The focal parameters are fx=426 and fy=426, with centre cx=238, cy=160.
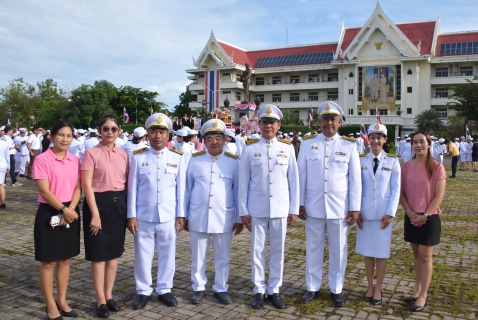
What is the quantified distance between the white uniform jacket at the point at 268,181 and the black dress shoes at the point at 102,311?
5.47 feet

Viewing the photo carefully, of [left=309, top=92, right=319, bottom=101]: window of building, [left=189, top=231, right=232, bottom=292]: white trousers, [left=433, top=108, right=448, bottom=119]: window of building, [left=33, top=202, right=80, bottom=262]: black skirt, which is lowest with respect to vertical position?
[left=189, top=231, right=232, bottom=292]: white trousers

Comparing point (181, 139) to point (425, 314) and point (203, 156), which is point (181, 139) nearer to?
point (203, 156)

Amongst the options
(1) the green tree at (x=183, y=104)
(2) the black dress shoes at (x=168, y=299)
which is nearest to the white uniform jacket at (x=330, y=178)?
(2) the black dress shoes at (x=168, y=299)

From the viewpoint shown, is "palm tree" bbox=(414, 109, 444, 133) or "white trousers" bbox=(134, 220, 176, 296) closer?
"white trousers" bbox=(134, 220, 176, 296)

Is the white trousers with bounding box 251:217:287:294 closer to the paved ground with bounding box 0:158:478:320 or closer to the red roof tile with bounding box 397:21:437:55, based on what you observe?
the paved ground with bounding box 0:158:478:320

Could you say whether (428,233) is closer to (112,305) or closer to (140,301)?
(140,301)

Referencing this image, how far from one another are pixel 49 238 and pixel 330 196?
114 inches

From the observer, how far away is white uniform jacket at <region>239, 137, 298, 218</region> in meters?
4.62

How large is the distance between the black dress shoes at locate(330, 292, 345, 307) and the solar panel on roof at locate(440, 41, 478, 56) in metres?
52.0

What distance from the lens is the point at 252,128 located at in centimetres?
3055

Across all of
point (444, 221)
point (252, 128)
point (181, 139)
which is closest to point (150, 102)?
point (252, 128)

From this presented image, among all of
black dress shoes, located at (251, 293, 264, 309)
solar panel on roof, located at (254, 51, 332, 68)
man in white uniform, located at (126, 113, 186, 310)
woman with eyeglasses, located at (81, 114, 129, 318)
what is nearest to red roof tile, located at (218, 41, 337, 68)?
solar panel on roof, located at (254, 51, 332, 68)

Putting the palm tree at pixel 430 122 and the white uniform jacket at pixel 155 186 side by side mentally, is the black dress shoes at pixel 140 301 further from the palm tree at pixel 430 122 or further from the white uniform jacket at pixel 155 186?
the palm tree at pixel 430 122

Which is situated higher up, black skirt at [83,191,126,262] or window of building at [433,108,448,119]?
window of building at [433,108,448,119]
